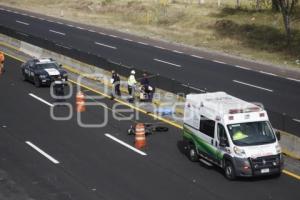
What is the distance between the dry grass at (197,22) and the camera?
175 ft

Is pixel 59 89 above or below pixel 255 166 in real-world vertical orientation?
below

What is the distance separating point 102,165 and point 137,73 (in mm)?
12958

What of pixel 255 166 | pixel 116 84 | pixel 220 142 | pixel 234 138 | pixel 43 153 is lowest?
pixel 43 153

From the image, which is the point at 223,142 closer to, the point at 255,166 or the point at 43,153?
the point at 255,166

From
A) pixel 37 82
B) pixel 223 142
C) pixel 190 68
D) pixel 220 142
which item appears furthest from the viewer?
pixel 190 68

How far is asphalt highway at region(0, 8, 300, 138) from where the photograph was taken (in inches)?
1366

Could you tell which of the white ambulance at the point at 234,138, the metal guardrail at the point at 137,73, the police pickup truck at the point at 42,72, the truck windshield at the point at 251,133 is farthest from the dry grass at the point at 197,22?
the truck windshield at the point at 251,133

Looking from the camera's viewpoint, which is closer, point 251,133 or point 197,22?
point 251,133

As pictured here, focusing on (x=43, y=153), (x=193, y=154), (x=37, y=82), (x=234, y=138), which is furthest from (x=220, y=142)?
(x=37, y=82)

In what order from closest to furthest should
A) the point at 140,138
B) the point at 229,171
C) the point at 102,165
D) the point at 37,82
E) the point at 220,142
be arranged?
the point at 229,171, the point at 220,142, the point at 102,165, the point at 140,138, the point at 37,82

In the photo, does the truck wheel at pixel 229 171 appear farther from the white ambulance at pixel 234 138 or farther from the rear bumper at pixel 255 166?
the rear bumper at pixel 255 166

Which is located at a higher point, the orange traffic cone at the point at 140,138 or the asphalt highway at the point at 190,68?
the orange traffic cone at the point at 140,138

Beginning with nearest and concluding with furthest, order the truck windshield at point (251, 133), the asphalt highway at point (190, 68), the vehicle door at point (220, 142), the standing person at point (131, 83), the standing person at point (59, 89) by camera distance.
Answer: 1. the truck windshield at point (251, 133)
2. the vehicle door at point (220, 142)
3. the standing person at point (131, 83)
4. the standing person at point (59, 89)
5. the asphalt highway at point (190, 68)

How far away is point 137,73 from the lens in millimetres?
35188
